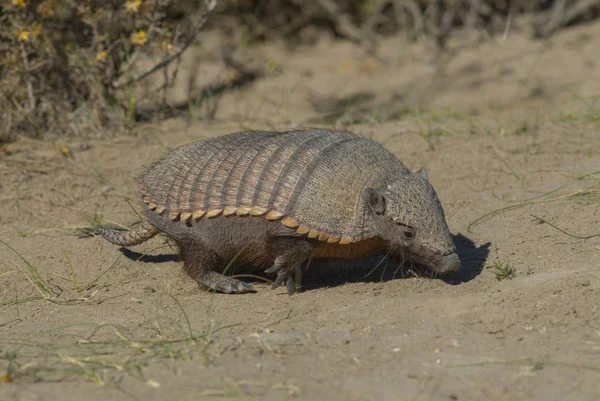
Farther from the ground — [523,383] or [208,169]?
[208,169]

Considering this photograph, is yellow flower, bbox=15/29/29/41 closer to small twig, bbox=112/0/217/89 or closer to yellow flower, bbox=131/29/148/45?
yellow flower, bbox=131/29/148/45

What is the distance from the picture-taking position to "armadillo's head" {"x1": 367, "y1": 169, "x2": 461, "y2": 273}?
4547 millimetres

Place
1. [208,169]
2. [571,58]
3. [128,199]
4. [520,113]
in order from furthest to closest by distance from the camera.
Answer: [571,58]
[520,113]
[128,199]
[208,169]

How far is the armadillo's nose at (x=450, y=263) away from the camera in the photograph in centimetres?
451

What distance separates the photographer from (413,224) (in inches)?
180

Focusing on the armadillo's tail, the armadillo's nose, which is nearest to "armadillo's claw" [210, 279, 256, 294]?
the armadillo's tail

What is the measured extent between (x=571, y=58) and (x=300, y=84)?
362 cm

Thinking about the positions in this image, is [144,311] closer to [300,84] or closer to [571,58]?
[300,84]

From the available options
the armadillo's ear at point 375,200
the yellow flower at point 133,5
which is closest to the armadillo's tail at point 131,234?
the armadillo's ear at point 375,200

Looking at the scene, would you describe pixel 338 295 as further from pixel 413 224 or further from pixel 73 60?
pixel 73 60

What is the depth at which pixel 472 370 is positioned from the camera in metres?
3.56

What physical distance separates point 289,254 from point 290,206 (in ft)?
1.04

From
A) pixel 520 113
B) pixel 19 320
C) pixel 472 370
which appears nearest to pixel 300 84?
pixel 520 113

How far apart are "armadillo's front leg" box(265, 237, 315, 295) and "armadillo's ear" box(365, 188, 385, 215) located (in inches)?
17.7
